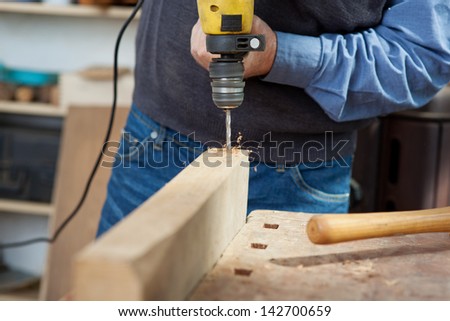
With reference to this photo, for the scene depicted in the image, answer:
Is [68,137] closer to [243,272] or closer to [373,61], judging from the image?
[373,61]

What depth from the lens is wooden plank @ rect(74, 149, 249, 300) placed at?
1.93ft

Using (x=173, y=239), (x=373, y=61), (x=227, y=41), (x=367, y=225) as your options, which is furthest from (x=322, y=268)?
(x=373, y=61)

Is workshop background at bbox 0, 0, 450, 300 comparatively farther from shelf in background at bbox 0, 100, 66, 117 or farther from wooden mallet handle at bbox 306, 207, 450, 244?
wooden mallet handle at bbox 306, 207, 450, 244

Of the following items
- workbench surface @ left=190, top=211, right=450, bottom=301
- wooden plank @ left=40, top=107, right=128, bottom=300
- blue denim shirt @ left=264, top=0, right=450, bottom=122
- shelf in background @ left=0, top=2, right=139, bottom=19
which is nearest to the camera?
workbench surface @ left=190, top=211, right=450, bottom=301

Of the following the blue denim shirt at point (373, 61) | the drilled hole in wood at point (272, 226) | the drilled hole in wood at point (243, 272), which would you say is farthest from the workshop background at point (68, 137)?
the drilled hole in wood at point (243, 272)

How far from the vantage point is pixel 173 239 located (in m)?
0.66

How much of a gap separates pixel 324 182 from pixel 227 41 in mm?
451

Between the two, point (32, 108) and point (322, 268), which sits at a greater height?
point (322, 268)

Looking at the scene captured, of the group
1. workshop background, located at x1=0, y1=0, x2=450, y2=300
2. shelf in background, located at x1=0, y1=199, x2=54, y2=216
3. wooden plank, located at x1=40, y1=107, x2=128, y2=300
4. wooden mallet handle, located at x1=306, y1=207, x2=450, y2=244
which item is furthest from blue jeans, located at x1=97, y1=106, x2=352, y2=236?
shelf in background, located at x1=0, y1=199, x2=54, y2=216

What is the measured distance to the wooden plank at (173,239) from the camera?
59cm

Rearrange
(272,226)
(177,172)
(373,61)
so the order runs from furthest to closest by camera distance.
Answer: (177,172), (373,61), (272,226)

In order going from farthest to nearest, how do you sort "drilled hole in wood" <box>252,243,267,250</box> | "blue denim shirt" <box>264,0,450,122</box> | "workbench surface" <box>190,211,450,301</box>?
"blue denim shirt" <box>264,0,450,122</box>
"drilled hole in wood" <box>252,243,267,250</box>
"workbench surface" <box>190,211,450,301</box>

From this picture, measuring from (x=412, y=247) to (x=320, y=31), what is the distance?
1.60 ft
